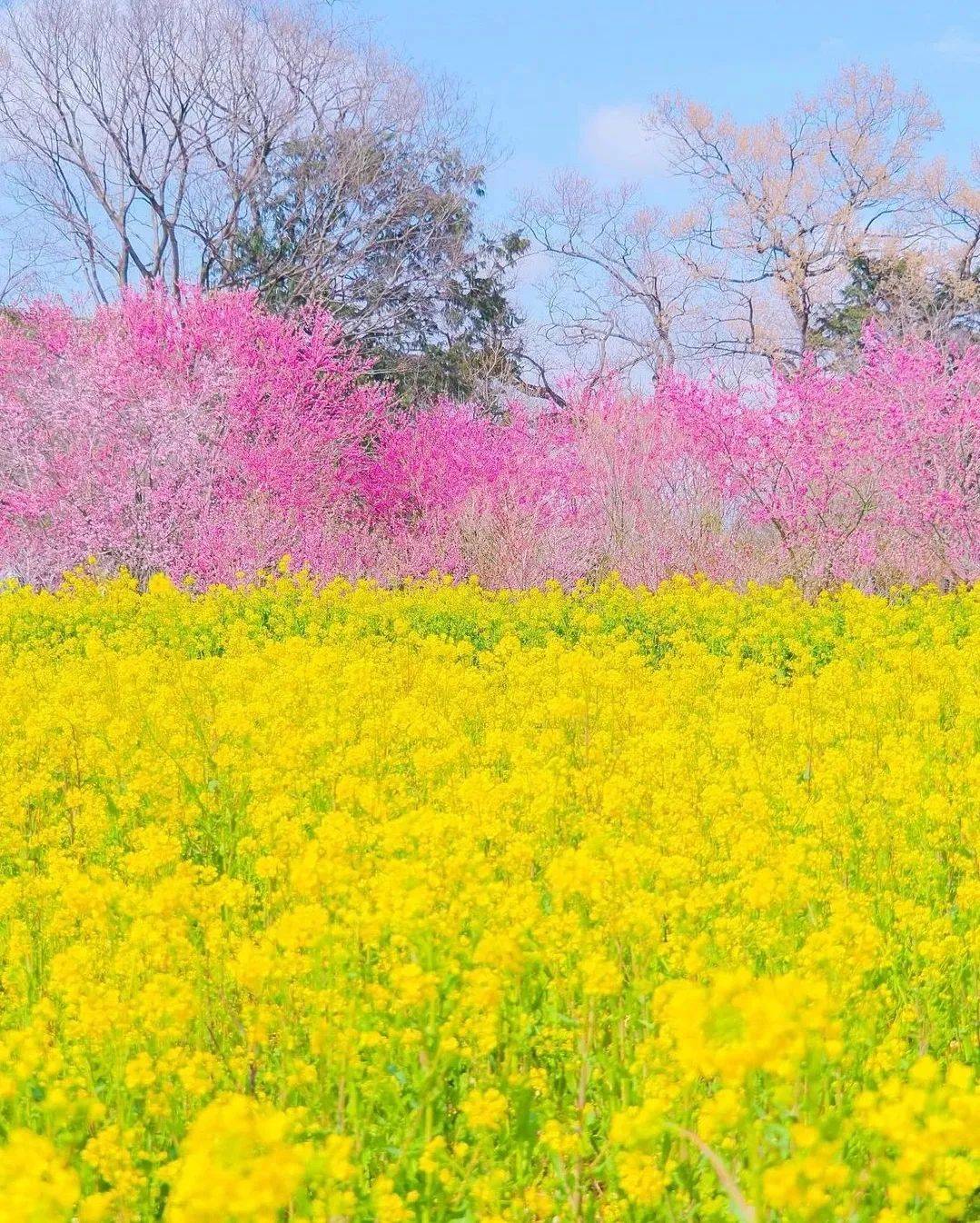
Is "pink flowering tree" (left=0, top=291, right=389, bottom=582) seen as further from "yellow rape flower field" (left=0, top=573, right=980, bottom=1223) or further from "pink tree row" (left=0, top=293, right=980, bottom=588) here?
"yellow rape flower field" (left=0, top=573, right=980, bottom=1223)

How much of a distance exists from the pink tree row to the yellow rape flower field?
8.33 metres

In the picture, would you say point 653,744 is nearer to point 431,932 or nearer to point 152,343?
point 431,932

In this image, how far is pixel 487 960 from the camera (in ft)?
10.1

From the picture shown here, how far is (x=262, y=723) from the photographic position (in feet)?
19.8

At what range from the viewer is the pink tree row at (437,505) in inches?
584

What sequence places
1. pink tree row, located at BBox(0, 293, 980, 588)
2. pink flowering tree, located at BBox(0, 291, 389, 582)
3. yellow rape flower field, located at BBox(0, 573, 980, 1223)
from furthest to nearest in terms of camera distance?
pink flowering tree, located at BBox(0, 291, 389, 582), pink tree row, located at BBox(0, 293, 980, 588), yellow rape flower field, located at BBox(0, 573, 980, 1223)

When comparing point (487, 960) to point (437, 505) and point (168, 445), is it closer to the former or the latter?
point (168, 445)

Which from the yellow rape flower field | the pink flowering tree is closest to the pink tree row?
the pink flowering tree

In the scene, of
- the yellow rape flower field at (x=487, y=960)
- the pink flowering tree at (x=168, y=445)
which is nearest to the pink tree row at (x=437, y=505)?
the pink flowering tree at (x=168, y=445)

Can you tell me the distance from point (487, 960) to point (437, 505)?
18580 millimetres

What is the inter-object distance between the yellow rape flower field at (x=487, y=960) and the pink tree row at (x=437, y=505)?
8329mm

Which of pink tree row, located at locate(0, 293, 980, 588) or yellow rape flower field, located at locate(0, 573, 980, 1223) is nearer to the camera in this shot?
yellow rape flower field, located at locate(0, 573, 980, 1223)

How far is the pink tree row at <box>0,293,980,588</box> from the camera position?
48.7 feet

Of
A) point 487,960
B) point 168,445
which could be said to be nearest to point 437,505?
point 168,445
